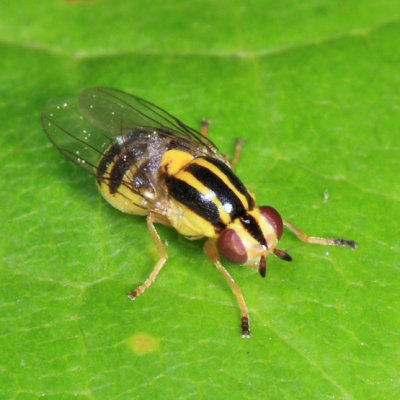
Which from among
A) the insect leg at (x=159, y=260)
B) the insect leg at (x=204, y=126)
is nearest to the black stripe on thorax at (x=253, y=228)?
the insect leg at (x=159, y=260)

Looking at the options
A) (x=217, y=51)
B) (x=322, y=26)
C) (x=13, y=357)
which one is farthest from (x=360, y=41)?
(x=13, y=357)

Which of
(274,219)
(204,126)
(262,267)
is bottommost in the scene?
(262,267)

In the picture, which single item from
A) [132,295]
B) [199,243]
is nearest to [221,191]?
[199,243]

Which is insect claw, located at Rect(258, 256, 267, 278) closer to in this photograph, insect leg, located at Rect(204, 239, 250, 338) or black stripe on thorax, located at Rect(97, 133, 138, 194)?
insect leg, located at Rect(204, 239, 250, 338)

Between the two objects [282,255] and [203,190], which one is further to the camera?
[203,190]

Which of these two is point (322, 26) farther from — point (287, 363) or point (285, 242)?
point (287, 363)

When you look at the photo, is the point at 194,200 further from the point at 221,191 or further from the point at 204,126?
the point at 204,126

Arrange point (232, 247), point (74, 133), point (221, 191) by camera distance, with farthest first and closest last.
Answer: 1. point (74, 133)
2. point (221, 191)
3. point (232, 247)

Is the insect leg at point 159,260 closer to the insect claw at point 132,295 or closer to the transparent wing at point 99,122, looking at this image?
the insect claw at point 132,295
